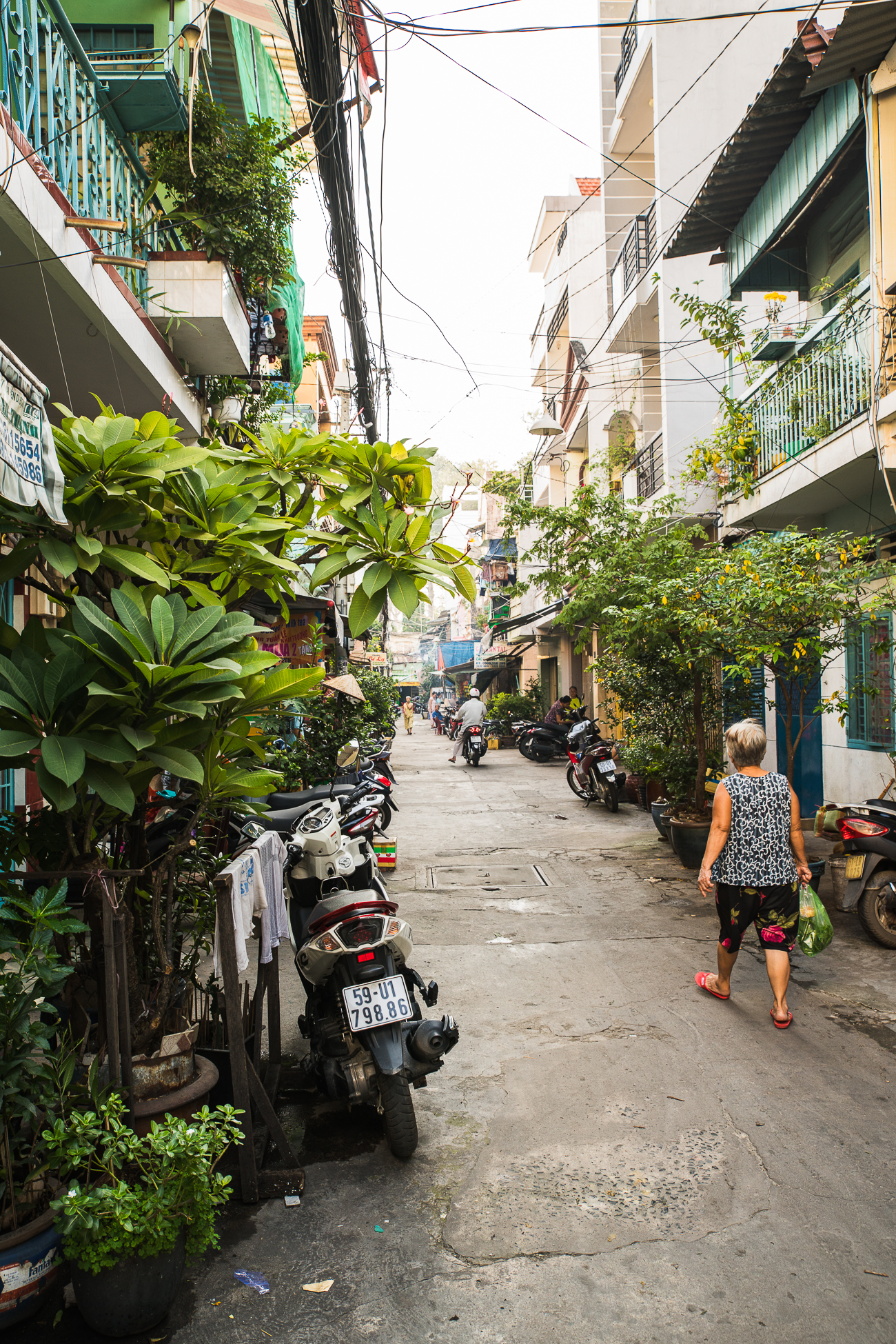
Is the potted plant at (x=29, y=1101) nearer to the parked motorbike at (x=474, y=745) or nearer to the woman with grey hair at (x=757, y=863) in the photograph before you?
the woman with grey hair at (x=757, y=863)

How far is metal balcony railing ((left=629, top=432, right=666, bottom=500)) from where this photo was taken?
1352 centimetres

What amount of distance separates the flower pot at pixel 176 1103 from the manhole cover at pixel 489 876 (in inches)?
187

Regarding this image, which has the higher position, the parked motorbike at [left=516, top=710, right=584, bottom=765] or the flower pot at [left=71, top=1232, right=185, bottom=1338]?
the parked motorbike at [left=516, top=710, right=584, bottom=765]

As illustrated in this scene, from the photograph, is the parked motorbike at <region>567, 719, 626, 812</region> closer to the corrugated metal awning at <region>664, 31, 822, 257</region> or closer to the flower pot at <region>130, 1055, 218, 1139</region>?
the corrugated metal awning at <region>664, 31, 822, 257</region>

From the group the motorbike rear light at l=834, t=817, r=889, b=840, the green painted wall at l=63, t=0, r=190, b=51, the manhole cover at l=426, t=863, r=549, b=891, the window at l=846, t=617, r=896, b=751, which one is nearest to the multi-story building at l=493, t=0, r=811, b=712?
the window at l=846, t=617, r=896, b=751

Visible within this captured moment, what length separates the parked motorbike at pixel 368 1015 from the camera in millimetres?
3074

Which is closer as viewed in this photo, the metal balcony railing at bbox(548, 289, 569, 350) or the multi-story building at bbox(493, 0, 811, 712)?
the multi-story building at bbox(493, 0, 811, 712)

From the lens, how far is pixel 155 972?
9.71ft

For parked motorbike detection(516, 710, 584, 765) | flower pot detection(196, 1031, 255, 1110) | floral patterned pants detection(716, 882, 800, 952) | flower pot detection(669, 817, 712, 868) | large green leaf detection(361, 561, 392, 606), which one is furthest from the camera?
parked motorbike detection(516, 710, 584, 765)

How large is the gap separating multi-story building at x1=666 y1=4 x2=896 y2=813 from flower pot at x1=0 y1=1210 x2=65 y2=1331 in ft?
19.7

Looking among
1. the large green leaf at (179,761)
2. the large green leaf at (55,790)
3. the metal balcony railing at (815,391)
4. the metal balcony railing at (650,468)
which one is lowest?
the large green leaf at (55,790)

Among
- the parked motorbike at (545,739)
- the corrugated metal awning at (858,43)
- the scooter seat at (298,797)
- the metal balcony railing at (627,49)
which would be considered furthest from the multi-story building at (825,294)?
the parked motorbike at (545,739)

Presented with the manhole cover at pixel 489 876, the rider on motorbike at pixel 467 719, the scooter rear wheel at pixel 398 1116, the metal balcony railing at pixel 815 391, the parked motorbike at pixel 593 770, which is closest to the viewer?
the scooter rear wheel at pixel 398 1116

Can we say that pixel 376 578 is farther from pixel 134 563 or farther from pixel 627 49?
pixel 627 49
